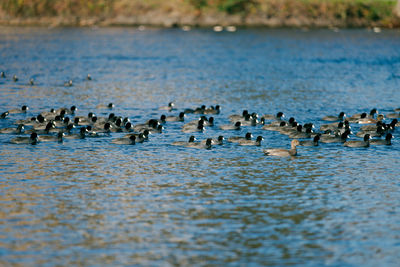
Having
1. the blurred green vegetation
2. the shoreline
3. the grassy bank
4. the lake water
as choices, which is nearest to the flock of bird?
the lake water

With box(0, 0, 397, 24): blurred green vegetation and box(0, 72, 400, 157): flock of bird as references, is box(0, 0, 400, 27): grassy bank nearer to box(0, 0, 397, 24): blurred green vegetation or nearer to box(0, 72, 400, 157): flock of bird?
box(0, 0, 397, 24): blurred green vegetation

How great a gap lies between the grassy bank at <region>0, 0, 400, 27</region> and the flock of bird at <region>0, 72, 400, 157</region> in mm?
104838

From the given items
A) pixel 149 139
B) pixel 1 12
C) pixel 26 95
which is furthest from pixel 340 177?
pixel 1 12

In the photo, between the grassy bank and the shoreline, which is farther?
the shoreline

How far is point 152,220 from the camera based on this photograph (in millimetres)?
23641

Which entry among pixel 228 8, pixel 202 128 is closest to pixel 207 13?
pixel 228 8

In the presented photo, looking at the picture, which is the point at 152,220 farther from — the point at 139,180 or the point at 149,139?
the point at 149,139

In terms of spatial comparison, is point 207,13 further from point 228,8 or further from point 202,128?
point 202,128

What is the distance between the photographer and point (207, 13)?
148m

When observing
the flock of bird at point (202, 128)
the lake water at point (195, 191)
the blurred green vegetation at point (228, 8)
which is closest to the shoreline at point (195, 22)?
the blurred green vegetation at point (228, 8)

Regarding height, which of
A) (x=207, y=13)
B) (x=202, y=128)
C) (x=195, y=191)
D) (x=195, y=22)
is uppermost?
(x=207, y=13)

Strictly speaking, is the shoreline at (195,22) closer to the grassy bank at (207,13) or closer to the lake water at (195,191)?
the grassy bank at (207,13)

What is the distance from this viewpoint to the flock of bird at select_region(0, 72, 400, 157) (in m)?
36.0

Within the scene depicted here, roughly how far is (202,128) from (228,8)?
4377 inches
